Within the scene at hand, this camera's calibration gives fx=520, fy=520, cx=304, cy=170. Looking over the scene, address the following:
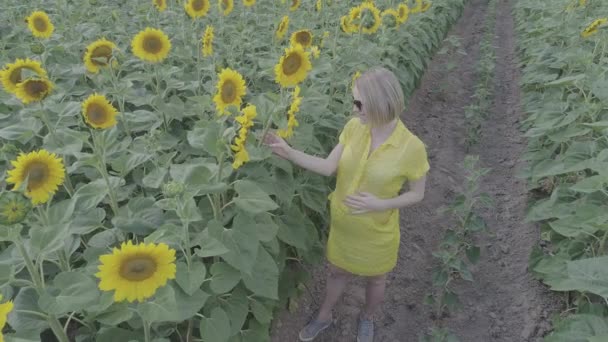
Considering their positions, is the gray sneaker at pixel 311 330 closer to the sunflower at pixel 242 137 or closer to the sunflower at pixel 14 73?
the sunflower at pixel 242 137

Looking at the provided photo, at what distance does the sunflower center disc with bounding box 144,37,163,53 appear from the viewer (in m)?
2.83

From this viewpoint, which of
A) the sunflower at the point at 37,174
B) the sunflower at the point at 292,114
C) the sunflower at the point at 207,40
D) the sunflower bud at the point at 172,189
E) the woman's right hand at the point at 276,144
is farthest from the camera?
the sunflower at the point at 207,40

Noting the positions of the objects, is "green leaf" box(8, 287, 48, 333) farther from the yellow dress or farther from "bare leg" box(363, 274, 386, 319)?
"bare leg" box(363, 274, 386, 319)

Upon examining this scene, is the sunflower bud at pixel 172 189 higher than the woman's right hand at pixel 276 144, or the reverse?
the sunflower bud at pixel 172 189

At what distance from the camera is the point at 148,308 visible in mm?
1496

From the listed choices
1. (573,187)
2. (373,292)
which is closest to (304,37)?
(373,292)

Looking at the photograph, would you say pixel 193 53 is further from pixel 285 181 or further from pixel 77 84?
pixel 285 181

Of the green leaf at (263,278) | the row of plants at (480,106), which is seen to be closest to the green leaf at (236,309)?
the green leaf at (263,278)

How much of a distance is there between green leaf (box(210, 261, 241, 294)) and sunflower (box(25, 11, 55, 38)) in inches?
91.3

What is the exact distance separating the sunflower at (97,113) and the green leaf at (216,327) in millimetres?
818

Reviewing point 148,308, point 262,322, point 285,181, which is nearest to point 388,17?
point 285,181

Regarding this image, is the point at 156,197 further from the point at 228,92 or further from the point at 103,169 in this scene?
the point at 228,92

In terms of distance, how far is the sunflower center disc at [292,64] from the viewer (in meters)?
2.38

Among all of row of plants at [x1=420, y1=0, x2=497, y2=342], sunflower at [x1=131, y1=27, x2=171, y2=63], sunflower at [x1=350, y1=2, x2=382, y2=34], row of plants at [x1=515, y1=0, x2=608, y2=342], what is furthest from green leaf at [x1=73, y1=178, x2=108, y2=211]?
sunflower at [x1=350, y1=2, x2=382, y2=34]
